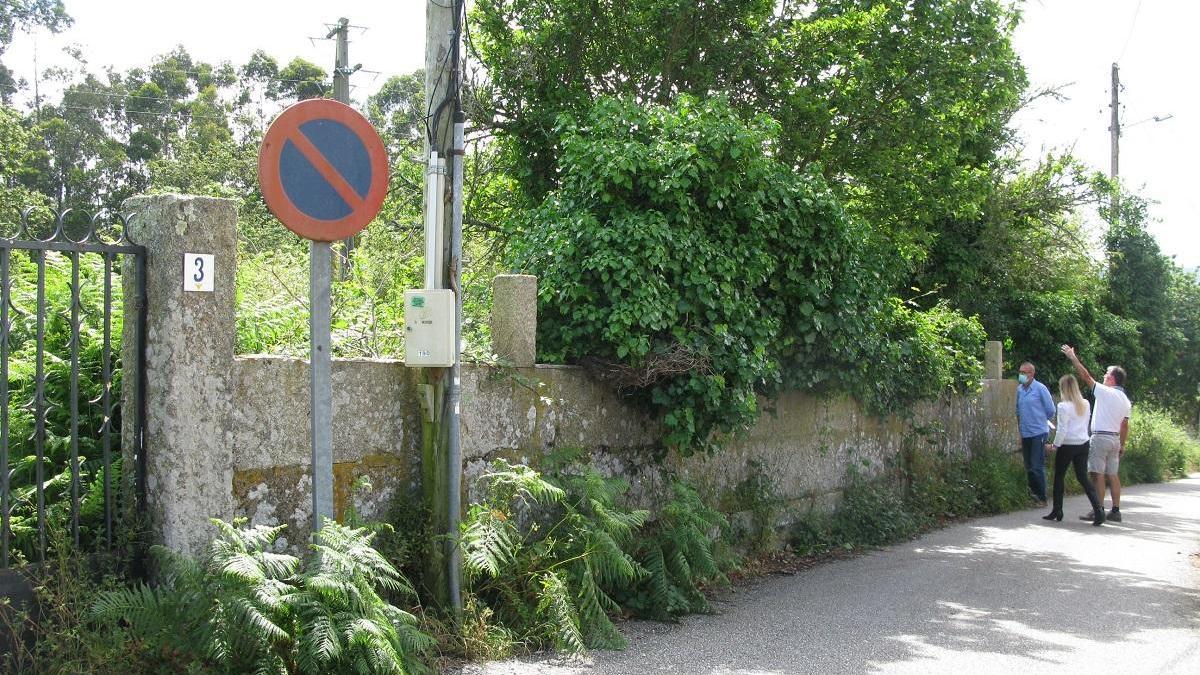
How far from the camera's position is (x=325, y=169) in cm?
485

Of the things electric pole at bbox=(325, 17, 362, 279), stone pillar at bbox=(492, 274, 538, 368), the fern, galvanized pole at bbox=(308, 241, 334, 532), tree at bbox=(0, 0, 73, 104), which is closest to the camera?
galvanized pole at bbox=(308, 241, 334, 532)

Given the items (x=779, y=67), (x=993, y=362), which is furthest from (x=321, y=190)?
(x=993, y=362)

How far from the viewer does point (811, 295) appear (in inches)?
347

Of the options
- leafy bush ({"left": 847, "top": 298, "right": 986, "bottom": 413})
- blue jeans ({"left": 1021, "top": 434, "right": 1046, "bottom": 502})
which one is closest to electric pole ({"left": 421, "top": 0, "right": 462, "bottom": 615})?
leafy bush ({"left": 847, "top": 298, "right": 986, "bottom": 413})

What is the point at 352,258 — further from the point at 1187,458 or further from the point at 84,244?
the point at 1187,458

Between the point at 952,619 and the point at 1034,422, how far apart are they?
24.8 ft

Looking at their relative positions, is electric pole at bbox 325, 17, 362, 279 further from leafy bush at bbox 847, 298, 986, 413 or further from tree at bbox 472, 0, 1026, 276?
leafy bush at bbox 847, 298, 986, 413

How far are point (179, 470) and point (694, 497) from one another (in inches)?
148

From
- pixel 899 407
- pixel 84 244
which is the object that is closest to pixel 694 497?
pixel 84 244

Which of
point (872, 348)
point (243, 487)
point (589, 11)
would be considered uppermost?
point (589, 11)

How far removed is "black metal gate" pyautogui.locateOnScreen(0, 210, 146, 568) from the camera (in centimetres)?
470

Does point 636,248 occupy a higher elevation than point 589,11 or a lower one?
lower

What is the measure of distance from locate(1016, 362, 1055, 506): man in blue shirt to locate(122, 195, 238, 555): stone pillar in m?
11.5

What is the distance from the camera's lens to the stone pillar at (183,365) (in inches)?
197
